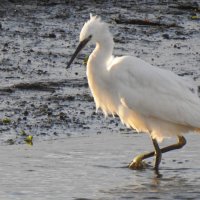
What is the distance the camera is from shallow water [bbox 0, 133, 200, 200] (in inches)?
356

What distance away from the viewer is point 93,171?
32.1 feet

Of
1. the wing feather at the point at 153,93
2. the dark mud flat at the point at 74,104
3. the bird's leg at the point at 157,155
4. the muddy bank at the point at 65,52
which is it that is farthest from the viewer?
the muddy bank at the point at 65,52

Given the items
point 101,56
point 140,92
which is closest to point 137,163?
point 140,92

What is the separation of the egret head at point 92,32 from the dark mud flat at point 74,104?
1166mm

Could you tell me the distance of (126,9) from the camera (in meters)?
18.0

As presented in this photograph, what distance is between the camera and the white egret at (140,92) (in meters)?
9.97

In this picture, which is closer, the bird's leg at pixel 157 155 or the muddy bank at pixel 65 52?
the bird's leg at pixel 157 155

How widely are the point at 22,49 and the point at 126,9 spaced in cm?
384

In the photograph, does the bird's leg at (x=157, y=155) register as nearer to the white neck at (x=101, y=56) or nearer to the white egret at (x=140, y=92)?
the white egret at (x=140, y=92)

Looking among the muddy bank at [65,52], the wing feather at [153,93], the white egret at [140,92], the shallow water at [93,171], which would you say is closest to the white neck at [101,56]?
the white egret at [140,92]

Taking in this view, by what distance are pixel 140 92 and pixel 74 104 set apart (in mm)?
2438

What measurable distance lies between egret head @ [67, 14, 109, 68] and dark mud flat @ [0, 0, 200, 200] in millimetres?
1166

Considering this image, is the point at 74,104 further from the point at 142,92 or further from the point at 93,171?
the point at 93,171

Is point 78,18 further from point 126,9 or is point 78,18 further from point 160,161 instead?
point 160,161
